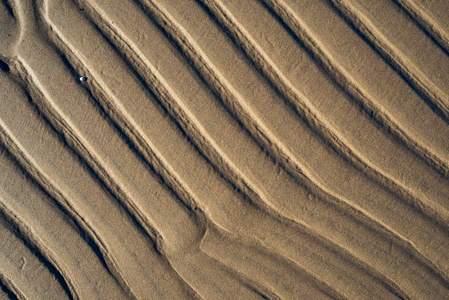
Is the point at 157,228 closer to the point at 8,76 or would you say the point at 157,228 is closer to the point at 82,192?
the point at 82,192

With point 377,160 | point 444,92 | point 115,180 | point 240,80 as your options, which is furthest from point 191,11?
point 444,92

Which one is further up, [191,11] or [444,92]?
[191,11]

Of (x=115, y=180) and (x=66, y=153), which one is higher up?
(x=66, y=153)

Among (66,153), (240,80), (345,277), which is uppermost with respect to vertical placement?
(66,153)

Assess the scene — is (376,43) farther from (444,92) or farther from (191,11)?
(191,11)

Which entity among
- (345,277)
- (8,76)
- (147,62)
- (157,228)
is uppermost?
(8,76)

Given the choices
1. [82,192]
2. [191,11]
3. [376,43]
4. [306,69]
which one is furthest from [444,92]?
[82,192]
